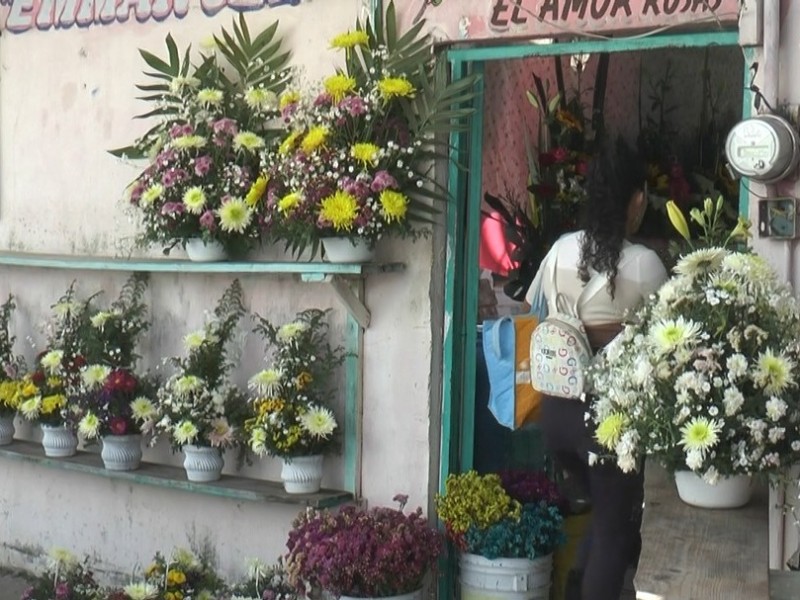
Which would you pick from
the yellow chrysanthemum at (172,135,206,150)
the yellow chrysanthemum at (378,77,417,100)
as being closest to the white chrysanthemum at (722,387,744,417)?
the yellow chrysanthemum at (378,77,417,100)

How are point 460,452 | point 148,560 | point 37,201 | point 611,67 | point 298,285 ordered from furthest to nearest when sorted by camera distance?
point 611,67
point 37,201
point 148,560
point 298,285
point 460,452

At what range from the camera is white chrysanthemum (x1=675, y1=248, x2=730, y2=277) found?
4004 mm

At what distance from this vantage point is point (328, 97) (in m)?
5.23

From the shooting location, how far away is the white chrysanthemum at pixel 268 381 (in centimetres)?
545

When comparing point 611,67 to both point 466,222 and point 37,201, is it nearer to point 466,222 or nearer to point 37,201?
point 466,222

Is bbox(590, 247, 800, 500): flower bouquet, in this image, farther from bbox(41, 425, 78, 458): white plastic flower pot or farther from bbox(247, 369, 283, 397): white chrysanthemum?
bbox(41, 425, 78, 458): white plastic flower pot

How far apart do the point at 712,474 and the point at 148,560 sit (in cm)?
344

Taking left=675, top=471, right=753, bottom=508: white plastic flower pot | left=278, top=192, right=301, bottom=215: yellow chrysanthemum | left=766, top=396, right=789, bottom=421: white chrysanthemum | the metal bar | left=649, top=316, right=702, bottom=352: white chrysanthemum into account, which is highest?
the metal bar

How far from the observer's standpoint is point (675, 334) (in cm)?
381

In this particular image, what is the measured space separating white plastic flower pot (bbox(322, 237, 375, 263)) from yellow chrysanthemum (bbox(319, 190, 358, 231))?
0.43 feet

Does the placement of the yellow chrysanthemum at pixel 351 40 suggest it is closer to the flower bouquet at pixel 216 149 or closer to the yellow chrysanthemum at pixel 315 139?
the yellow chrysanthemum at pixel 315 139

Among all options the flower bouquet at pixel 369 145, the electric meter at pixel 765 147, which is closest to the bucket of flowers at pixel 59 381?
the flower bouquet at pixel 369 145

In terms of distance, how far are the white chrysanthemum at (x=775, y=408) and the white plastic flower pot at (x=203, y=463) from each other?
2.84 m

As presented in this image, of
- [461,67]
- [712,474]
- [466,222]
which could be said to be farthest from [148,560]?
[712,474]
